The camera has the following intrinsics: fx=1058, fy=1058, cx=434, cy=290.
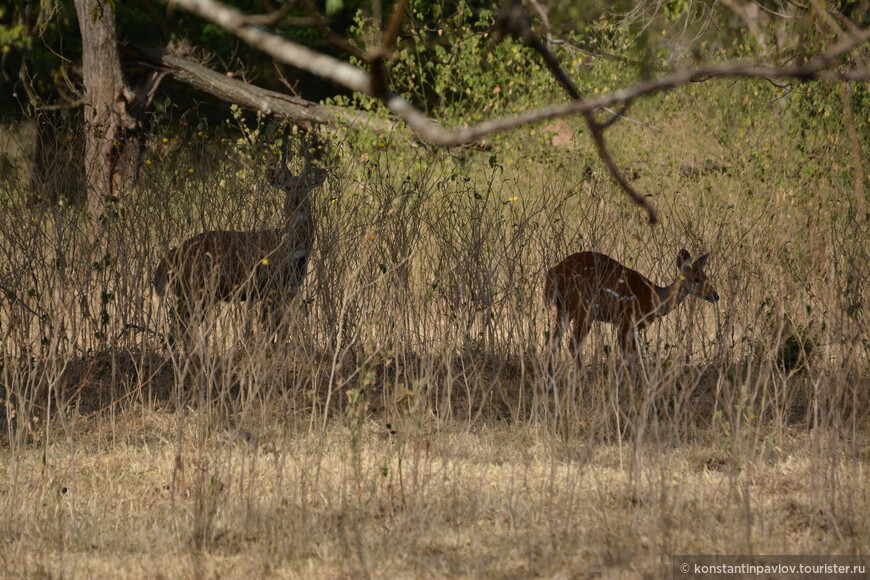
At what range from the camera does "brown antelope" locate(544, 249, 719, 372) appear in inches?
248

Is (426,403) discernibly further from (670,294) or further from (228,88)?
(228,88)

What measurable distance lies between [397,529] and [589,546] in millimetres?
735

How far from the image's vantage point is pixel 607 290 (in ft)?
20.6

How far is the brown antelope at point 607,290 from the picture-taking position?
6301 mm

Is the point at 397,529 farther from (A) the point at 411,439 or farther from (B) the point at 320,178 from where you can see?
(B) the point at 320,178

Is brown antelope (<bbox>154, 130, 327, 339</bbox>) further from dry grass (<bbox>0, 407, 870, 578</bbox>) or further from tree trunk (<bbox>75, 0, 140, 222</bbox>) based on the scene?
tree trunk (<bbox>75, 0, 140, 222</bbox>)

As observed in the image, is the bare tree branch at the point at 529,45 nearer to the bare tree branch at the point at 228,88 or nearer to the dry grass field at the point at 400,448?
the dry grass field at the point at 400,448

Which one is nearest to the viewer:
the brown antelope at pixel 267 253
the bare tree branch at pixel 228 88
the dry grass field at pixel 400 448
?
the dry grass field at pixel 400 448

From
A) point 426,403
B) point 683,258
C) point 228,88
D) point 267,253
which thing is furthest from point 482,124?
point 228,88

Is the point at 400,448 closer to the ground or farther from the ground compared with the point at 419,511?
farther from the ground

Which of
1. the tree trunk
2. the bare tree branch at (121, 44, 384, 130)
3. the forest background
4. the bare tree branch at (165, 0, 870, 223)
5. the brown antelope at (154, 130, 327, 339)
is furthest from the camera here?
the bare tree branch at (121, 44, 384, 130)

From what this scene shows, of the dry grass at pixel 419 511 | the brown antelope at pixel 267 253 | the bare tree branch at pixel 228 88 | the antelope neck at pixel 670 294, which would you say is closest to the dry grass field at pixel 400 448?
the dry grass at pixel 419 511

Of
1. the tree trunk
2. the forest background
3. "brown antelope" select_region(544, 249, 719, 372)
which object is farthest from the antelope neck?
the tree trunk

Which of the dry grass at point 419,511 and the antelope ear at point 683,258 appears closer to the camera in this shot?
the dry grass at point 419,511
